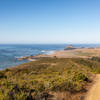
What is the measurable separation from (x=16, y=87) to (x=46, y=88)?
77.9 inches

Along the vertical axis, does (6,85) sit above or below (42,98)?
above

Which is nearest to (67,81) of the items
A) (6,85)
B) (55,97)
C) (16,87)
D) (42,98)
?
(55,97)

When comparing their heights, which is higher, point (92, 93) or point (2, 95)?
point (2, 95)

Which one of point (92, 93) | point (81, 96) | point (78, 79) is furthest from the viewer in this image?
point (78, 79)

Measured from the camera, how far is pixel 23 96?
553 centimetres

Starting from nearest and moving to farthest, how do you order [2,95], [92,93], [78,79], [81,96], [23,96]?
[2,95] < [23,96] < [81,96] < [92,93] < [78,79]

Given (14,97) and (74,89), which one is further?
(74,89)

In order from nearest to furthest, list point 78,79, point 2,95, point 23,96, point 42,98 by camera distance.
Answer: point 2,95 < point 23,96 < point 42,98 < point 78,79

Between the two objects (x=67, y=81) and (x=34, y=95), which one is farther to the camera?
(x=67, y=81)

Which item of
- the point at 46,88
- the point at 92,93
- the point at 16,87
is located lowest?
the point at 92,93

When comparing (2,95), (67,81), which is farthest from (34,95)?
(67,81)

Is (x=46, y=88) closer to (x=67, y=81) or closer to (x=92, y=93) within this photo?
Answer: (x=67, y=81)

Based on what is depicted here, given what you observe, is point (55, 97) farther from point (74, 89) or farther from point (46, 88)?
point (74, 89)

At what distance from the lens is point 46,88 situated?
7.29m
